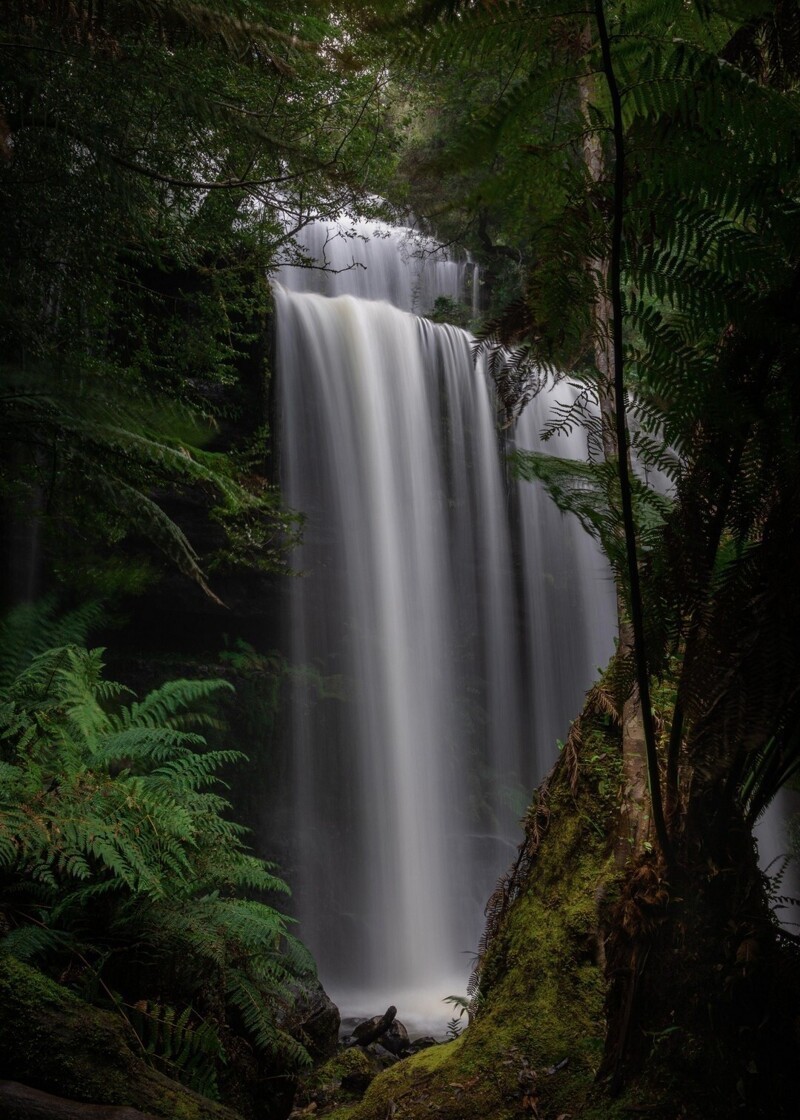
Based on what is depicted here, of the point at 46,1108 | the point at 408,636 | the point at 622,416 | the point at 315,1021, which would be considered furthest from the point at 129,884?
the point at 408,636

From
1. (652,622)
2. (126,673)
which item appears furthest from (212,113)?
(126,673)

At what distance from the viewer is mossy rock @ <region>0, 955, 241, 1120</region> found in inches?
59.9

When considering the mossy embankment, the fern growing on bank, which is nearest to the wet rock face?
the fern growing on bank

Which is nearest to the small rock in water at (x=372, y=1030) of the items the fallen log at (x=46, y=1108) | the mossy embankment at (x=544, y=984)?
the mossy embankment at (x=544, y=984)

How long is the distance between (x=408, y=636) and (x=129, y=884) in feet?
27.4

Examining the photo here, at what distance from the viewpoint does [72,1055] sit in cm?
158

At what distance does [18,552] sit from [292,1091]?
580 centimetres

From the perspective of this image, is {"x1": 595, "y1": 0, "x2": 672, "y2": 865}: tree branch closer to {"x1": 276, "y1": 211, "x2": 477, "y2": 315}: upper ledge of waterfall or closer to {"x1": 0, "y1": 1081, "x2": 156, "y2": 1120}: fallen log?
{"x1": 0, "y1": 1081, "x2": 156, "y2": 1120}: fallen log

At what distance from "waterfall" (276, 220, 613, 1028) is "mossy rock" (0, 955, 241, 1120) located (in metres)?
7.37

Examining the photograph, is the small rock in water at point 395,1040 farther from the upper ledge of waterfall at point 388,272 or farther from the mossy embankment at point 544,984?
the upper ledge of waterfall at point 388,272

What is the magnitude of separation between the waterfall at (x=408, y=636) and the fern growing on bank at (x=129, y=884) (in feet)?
19.8

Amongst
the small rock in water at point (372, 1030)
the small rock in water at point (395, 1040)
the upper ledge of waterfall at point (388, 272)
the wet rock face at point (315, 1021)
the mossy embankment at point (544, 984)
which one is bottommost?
the small rock in water at point (395, 1040)

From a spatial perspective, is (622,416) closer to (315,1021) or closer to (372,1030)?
(315,1021)

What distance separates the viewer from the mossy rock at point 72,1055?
4.99 ft
